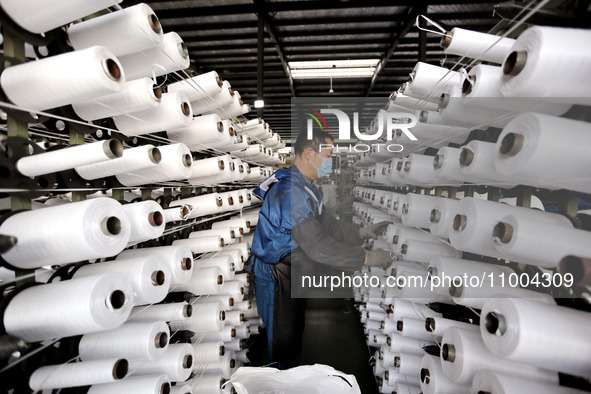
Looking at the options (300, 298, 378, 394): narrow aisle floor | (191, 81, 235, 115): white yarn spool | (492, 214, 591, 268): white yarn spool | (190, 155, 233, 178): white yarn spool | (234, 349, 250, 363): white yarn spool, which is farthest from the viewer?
Answer: (300, 298, 378, 394): narrow aisle floor

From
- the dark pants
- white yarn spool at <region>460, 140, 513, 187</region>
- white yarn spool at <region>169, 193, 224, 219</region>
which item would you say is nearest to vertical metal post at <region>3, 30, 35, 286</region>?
white yarn spool at <region>169, 193, 224, 219</region>

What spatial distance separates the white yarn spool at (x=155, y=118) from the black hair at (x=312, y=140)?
1.17m

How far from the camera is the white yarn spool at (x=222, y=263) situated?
2115 mm

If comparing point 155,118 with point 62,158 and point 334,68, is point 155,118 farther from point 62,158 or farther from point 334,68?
point 334,68

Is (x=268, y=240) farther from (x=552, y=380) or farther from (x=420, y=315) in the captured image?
(x=552, y=380)

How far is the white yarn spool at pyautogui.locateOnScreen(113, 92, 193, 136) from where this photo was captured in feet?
4.45

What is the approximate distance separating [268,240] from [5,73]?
1844 millimetres

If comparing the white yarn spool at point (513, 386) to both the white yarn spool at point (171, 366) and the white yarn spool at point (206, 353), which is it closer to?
the white yarn spool at point (171, 366)

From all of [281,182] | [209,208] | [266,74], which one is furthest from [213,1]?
[209,208]

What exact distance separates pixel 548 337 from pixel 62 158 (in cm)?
146

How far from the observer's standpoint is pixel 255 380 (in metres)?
1.61

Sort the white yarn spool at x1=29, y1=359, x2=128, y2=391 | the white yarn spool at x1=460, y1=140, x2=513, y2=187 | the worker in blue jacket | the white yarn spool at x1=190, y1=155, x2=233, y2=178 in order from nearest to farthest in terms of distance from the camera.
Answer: the white yarn spool at x1=29, y1=359, x2=128, y2=391 < the white yarn spool at x1=460, y1=140, x2=513, y2=187 < the white yarn spool at x1=190, y1=155, x2=233, y2=178 < the worker in blue jacket

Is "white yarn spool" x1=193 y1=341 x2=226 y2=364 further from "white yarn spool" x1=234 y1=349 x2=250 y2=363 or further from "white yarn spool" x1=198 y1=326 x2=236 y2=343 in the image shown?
"white yarn spool" x1=234 y1=349 x2=250 y2=363

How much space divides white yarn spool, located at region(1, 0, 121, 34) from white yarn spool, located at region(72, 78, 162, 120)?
254 mm
